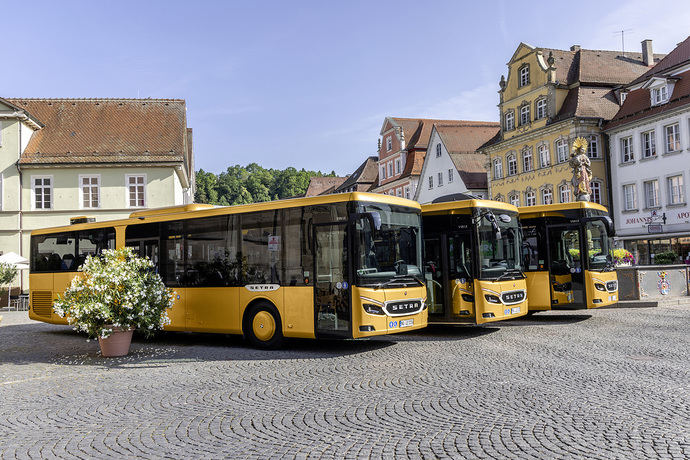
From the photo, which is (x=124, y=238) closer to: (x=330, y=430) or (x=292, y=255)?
(x=292, y=255)

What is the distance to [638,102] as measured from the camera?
4131 cm

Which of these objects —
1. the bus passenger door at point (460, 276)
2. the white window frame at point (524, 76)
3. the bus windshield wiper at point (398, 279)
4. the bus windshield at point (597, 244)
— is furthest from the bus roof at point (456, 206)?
the white window frame at point (524, 76)

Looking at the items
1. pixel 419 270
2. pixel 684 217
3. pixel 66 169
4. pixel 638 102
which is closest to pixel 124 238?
pixel 419 270

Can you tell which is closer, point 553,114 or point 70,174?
point 70,174

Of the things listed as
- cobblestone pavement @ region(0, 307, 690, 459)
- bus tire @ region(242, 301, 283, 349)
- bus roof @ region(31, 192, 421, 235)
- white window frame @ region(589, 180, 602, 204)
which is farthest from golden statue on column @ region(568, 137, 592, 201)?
white window frame @ region(589, 180, 602, 204)

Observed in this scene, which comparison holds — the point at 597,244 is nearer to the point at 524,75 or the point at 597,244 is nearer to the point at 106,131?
the point at 106,131

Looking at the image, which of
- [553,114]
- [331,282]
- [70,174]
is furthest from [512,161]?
[331,282]

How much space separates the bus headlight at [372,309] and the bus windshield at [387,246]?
1.15 feet

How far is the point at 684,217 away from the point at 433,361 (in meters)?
32.0

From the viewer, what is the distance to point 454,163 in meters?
56.4

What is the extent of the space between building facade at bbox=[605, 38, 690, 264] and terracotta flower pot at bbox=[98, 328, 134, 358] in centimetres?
3142

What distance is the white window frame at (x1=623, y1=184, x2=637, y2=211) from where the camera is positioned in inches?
1619

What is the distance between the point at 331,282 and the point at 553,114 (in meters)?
37.8

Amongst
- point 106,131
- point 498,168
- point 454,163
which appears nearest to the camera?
point 106,131
